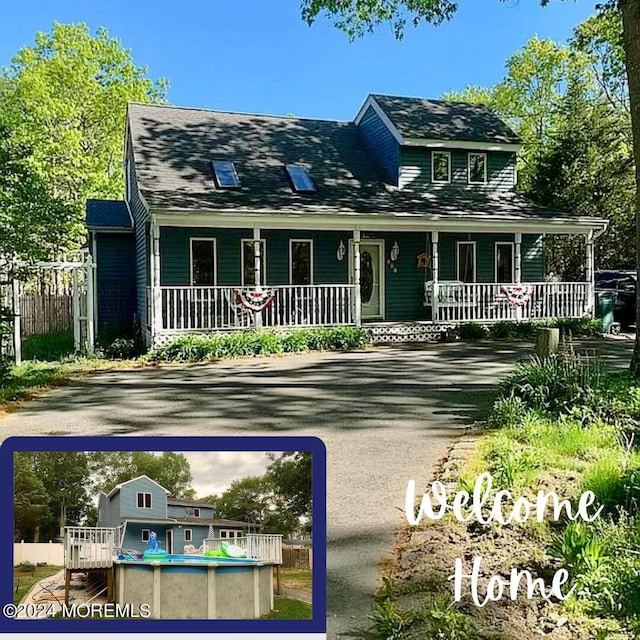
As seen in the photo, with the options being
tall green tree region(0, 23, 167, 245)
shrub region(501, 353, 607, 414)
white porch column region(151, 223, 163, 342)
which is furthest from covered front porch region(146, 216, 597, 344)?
tall green tree region(0, 23, 167, 245)

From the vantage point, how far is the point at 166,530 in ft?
5.11

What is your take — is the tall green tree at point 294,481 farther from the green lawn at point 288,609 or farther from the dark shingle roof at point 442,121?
the dark shingle roof at point 442,121

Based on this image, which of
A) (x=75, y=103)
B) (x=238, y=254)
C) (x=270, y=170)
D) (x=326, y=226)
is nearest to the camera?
(x=326, y=226)

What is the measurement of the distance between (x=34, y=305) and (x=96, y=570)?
57.6 ft

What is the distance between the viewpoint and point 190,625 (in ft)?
5.10

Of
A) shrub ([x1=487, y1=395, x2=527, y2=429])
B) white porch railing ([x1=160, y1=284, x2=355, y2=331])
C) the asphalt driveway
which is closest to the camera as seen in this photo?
the asphalt driveway

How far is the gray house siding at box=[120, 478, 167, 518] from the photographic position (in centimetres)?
156

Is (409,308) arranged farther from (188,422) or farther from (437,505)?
(437,505)

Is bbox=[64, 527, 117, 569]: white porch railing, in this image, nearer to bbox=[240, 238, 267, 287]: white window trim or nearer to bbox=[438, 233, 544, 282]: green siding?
bbox=[240, 238, 267, 287]: white window trim

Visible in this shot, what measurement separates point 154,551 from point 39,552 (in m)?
0.28

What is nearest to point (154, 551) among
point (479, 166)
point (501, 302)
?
point (501, 302)

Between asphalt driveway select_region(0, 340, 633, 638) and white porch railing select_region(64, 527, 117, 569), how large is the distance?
1.21 m

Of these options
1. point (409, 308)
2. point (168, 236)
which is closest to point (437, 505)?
point (168, 236)

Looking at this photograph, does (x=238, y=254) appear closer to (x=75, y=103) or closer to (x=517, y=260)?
(x=517, y=260)
